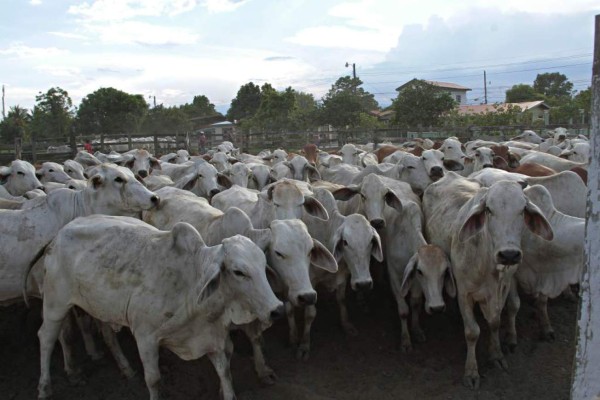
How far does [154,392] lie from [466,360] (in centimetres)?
266

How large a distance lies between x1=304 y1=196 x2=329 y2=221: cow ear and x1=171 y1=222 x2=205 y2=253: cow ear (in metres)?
1.63

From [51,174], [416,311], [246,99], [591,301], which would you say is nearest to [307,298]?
[416,311]

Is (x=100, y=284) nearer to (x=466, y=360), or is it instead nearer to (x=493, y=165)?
(x=466, y=360)

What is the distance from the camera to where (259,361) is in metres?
4.98

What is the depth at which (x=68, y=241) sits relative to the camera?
4.54m

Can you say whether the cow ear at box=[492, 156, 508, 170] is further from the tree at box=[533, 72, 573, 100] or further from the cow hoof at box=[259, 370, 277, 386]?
the tree at box=[533, 72, 573, 100]

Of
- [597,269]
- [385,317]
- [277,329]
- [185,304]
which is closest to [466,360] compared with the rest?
[385,317]

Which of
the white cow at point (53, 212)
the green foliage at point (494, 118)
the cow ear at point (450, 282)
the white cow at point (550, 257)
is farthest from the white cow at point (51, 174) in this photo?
the green foliage at point (494, 118)

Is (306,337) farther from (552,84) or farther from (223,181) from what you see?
(552,84)

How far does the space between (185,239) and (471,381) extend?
2660 millimetres

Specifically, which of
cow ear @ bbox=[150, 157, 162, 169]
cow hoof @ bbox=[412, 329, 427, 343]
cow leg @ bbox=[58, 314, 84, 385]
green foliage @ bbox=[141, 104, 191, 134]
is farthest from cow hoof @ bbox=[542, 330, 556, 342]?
green foliage @ bbox=[141, 104, 191, 134]

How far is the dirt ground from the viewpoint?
15.8 feet

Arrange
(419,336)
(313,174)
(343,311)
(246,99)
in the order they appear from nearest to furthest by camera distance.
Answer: (419,336) < (343,311) < (313,174) < (246,99)

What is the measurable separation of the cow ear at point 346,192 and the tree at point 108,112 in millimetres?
40093
